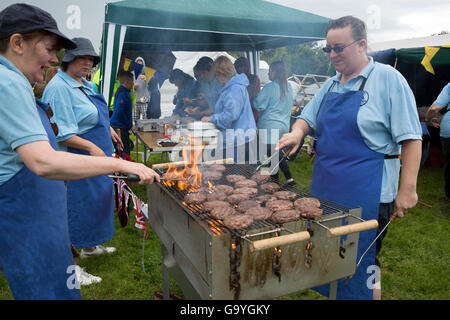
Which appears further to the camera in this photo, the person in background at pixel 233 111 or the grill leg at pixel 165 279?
the person in background at pixel 233 111

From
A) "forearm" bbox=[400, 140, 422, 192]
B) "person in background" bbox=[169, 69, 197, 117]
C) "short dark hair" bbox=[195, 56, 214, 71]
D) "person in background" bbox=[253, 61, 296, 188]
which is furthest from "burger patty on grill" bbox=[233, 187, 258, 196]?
"person in background" bbox=[169, 69, 197, 117]

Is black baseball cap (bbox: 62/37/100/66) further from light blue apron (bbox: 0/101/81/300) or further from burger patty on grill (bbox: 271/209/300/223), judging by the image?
burger patty on grill (bbox: 271/209/300/223)

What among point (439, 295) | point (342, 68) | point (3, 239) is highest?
point (342, 68)

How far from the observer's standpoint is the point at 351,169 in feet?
8.02

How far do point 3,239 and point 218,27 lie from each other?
5090 millimetres

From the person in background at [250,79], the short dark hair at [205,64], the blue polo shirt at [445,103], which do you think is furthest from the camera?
the short dark hair at [205,64]

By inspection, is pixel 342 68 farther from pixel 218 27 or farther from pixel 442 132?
pixel 442 132

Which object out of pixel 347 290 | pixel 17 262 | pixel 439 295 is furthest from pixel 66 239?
pixel 439 295

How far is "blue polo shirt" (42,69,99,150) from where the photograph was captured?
10.1 ft

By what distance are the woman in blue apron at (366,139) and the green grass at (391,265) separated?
152 cm

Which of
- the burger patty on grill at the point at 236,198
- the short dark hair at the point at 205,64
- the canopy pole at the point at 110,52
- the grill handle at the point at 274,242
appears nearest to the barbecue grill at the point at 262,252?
the grill handle at the point at 274,242

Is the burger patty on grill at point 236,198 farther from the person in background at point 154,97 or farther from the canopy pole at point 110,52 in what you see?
the person in background at point 154,97

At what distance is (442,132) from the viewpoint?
559cm

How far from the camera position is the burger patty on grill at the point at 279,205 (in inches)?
85.7
